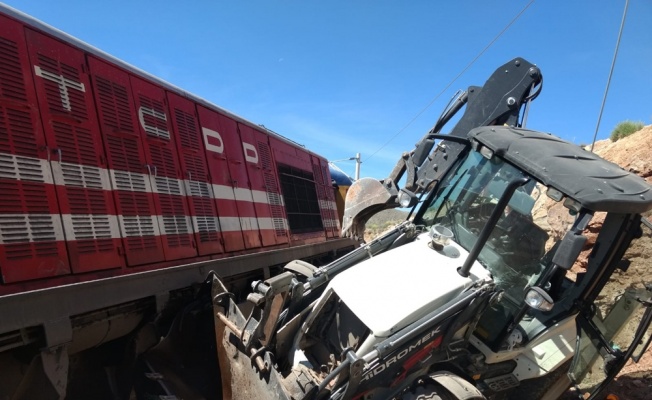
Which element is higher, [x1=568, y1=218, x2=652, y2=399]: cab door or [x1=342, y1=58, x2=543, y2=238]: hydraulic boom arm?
[x1=342, y1=58, x2=543, y2=238]: hydraulic boom arm

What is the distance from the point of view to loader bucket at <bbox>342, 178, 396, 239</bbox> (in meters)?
4.43

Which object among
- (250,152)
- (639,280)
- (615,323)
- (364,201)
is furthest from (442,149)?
(250,152)

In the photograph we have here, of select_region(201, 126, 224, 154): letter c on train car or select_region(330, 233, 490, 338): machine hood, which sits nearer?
select_region(330, 233, 490, 338): machine hood

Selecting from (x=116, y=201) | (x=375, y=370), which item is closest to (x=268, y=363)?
(x=375, y=370)

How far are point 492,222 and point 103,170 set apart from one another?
12.1ft

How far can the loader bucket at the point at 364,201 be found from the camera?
4430 millimetres

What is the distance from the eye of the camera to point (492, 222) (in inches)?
128

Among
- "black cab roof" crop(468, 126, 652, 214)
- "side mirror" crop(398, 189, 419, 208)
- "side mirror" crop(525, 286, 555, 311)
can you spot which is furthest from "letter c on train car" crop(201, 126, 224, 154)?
"side mirror" crop(525, 286, 555, 311)

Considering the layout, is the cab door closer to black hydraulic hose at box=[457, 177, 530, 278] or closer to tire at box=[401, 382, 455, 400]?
black hydraulic hose at box=[457, 177, 530, 278]

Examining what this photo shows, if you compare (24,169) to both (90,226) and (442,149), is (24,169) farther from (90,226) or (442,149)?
(442,149)

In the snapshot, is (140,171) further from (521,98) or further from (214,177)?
(521,98)

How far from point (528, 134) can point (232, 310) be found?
120 inches

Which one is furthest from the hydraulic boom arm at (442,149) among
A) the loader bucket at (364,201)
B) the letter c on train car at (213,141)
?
the letter c on train car at (213,141)

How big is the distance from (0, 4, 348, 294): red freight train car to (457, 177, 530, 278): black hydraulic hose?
3.31 metres
